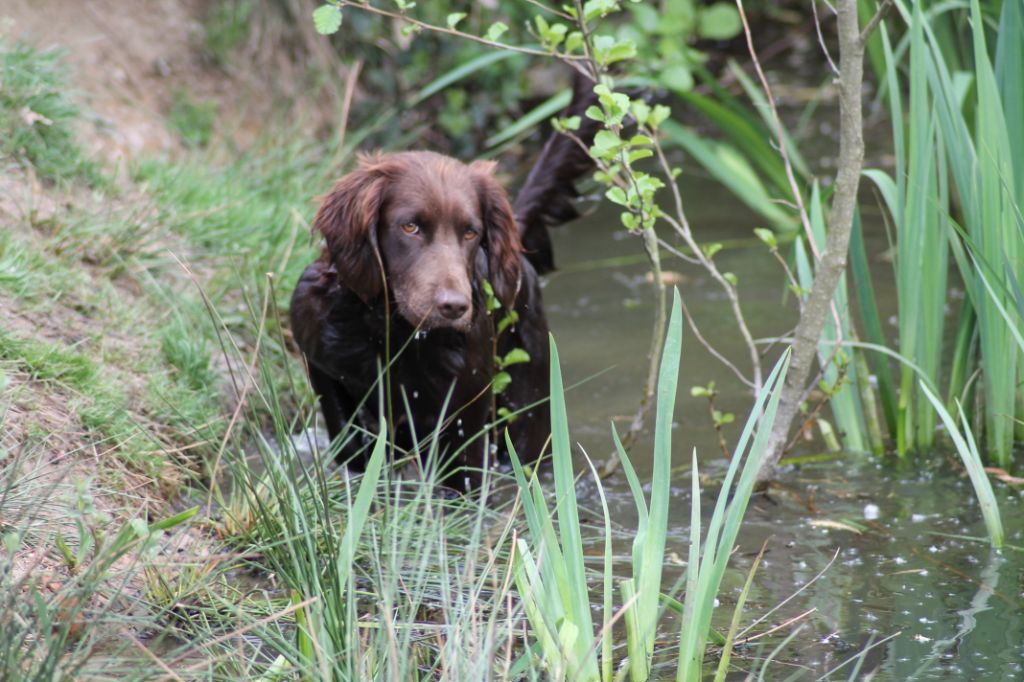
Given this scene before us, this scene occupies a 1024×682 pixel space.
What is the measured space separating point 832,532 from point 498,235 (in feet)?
4.03

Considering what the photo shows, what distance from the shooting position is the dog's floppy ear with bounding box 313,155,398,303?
125 inches

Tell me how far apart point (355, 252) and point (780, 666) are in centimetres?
152

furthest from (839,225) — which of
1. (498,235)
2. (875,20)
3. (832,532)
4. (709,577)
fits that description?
(709,577)

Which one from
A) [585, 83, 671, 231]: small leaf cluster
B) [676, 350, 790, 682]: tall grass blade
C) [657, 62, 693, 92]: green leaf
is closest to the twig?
[585, 83, 671, 231]: small leaf cluster

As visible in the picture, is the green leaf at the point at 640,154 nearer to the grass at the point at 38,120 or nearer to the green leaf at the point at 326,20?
the green leaf at the point at 326,20

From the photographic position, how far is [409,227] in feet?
10.5

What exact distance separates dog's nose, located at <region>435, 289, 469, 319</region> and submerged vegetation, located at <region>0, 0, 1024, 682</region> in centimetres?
46

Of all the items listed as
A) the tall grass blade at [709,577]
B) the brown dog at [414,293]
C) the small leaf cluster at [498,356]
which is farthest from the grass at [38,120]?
the tall grass blade at [709,577]

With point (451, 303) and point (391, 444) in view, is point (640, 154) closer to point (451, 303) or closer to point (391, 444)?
point (451, 303)

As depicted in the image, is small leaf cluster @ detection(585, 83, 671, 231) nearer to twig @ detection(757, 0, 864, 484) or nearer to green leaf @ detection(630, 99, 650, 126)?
green leaf @ detection(630, 99, 650, 126)

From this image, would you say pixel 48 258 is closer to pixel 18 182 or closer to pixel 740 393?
pixel 18 182

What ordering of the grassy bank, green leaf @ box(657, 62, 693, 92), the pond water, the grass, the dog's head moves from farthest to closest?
green leaf @ box(657, 62, 693, 92) → the grass → the dog's head → the pond water → the grassy bank

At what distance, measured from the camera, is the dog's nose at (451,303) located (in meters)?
2.98

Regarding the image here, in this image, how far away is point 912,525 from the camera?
10.4 feet
